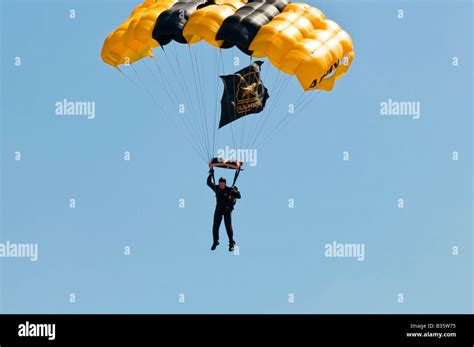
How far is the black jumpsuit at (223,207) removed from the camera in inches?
1289

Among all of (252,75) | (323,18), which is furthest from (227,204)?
(323,18)

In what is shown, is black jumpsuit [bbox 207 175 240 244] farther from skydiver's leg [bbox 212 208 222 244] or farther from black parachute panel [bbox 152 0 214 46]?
black parachute panel [bbox 152 0 214 46]

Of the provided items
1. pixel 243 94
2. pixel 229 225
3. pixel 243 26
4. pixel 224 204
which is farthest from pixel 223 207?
pixel 243 26

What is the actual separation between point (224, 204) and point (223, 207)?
0.30 ft

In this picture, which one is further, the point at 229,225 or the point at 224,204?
the point at 229,225

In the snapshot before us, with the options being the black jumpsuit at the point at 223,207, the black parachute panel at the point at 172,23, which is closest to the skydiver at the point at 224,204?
the black jumpsuit at the point at 223,207

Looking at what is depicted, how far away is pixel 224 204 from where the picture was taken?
32.8m

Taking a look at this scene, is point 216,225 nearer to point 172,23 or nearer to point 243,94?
point 243,94

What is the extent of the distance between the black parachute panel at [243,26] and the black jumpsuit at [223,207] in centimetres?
367

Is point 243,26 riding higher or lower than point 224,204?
higher

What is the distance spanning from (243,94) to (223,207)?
132 inches
